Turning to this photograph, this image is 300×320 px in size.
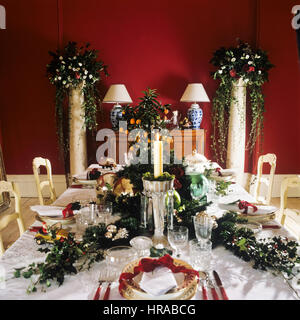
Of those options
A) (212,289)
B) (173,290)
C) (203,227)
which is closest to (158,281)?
(173,290)

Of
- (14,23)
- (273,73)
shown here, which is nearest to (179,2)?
(273,73)

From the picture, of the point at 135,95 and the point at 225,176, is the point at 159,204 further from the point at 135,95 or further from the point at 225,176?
the point at 135,95

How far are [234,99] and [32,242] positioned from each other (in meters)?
3.50

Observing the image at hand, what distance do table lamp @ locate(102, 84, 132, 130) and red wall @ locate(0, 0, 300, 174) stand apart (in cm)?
36

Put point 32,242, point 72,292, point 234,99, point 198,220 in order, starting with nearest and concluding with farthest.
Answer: point 72,292 < point 198,220 < point 32,242 < point 234,99

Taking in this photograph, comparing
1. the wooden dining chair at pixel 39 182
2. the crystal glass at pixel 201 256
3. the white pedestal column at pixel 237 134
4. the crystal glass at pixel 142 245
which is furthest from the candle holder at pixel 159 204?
the white pedestal column at pixel 237 134

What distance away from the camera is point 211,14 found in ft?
14.7

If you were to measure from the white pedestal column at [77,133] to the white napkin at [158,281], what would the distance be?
11.7 feet

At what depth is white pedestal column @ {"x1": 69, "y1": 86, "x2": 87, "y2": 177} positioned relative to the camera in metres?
4.28

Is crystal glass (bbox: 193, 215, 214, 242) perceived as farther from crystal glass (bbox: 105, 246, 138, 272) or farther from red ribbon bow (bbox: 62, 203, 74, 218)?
red ribbon bow (bbox: 62, 203, 74, 218)

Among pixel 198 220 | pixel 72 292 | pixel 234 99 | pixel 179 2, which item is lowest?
pixel 72 292

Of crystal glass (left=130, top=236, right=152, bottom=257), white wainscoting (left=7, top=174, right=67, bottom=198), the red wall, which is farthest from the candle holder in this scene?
white wainscoting (left=7, top=174, right=67, bottom=198)

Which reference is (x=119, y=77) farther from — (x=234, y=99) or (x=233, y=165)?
(x=233, y=165)

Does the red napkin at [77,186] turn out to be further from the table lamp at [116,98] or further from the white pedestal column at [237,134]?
the white pedestal column at [237,134]
